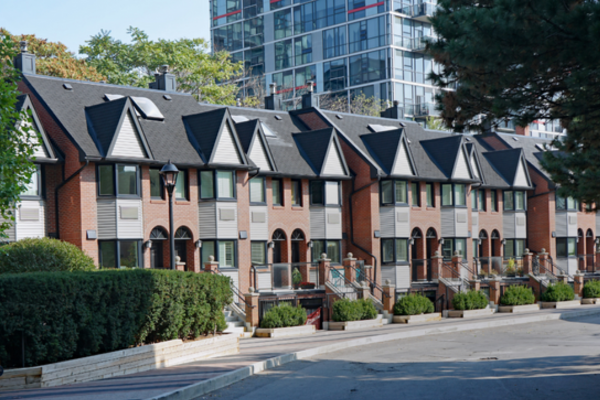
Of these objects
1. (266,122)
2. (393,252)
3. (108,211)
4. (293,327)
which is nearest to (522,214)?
(393,252)

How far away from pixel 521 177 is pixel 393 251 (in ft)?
47.6

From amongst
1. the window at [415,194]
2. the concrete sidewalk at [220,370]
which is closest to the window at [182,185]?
the concrete sidewalk at [220,370]

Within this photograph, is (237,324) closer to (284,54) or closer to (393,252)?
(393,252)

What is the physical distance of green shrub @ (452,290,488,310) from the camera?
38.0m

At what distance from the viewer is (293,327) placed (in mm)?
29391

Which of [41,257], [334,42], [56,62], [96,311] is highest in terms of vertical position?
[334,42]

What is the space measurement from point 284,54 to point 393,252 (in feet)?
145

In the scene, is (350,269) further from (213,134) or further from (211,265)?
(213,134)

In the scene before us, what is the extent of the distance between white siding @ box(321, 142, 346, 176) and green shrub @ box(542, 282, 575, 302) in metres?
14.9

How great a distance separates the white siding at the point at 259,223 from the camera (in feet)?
112

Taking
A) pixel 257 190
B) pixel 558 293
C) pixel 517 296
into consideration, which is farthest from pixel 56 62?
pixel 558 293

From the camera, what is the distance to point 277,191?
36094 mm

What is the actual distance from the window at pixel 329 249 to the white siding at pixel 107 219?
38.6ft

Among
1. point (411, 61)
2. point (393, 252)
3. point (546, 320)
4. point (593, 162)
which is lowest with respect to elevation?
point (546, 320)
